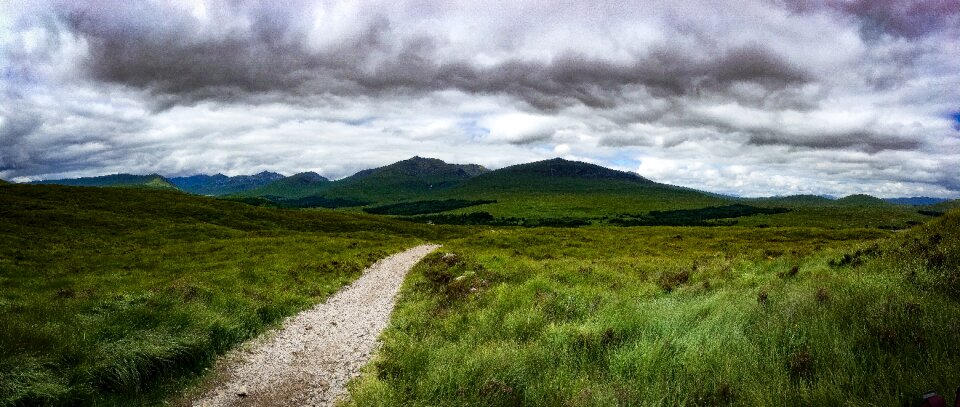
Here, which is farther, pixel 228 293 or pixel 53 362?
pixel 228 293

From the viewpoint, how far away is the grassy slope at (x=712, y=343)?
6.71 meters

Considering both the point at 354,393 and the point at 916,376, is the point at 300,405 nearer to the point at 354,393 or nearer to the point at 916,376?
the point at 354,393

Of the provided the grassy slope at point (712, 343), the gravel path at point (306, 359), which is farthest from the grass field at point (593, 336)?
the gravel path at point (306, 359)

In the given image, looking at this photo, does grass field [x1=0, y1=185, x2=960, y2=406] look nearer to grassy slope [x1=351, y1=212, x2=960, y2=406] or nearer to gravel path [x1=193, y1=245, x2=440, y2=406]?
grassy slope [x1=351, y1=212, x2=960, y2=406]

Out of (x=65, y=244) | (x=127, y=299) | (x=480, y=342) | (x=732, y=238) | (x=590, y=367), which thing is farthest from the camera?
(x=732, y=238)

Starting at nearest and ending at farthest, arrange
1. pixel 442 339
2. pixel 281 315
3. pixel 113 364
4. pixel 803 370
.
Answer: pixel 803 370
pixel 113 364
pixel 442 339
pixel 281 315

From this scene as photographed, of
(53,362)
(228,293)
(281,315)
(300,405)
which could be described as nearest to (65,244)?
(228,293)

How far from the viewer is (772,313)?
31.3 feet

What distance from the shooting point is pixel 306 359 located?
1401cm

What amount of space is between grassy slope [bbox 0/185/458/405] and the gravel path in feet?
3.15

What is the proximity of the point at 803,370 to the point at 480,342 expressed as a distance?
6940mm

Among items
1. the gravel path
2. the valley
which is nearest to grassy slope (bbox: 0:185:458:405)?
the valley

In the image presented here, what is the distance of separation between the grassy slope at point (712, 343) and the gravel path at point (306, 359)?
129 centimetres

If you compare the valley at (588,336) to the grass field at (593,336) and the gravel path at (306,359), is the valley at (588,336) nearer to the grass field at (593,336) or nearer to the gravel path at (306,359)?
the grass field at (593,336)
